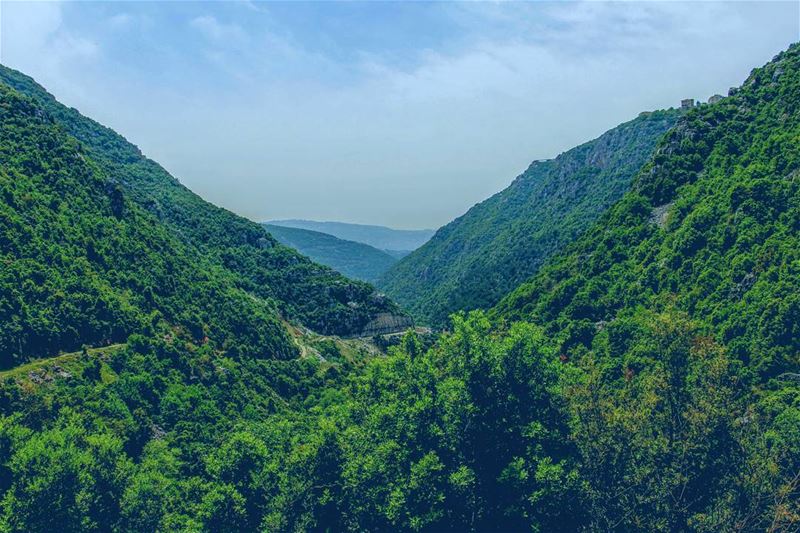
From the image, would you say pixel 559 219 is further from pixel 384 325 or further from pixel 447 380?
pixel 447 380

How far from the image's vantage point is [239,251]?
125188 millimetres

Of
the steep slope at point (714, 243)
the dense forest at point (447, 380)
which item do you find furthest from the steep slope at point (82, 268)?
the steep slope at point (714, 243)

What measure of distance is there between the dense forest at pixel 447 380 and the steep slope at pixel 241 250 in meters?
11.6

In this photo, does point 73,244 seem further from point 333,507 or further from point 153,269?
point 333,507

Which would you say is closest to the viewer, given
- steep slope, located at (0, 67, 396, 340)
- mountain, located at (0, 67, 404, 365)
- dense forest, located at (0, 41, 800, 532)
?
dense forest, located at (0, 41, 800, 532)

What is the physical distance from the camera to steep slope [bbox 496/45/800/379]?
4826 cm

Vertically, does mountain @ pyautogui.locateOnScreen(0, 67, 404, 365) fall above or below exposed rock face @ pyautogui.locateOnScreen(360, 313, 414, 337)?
above

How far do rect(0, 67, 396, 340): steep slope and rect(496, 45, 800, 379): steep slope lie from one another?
132 feet

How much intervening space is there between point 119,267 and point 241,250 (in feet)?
170

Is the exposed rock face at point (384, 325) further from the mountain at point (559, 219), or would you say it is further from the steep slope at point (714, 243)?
the steep slope at point (714, 243)

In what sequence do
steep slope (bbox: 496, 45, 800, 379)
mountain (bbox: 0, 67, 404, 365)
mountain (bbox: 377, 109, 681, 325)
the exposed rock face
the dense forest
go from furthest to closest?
1. mountain (bbox: 377, 109, 681, 325)
2. the exposed rock face
3. mountain (bbox: 0, 67, 404, 365)
4. steep slope (bbox: 496, 45, 800, 379)
5. the dense forest

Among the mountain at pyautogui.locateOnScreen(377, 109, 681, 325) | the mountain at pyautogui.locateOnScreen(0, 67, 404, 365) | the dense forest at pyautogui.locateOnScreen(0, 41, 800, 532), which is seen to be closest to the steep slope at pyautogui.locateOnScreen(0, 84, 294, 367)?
the mountain at pyautogui.locateOnScreen(0, 67, 404, 365)

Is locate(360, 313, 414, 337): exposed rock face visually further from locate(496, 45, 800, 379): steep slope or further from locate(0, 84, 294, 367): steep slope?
locate(496, 45, 800, 379): steep slope

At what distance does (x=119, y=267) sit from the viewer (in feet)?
244
